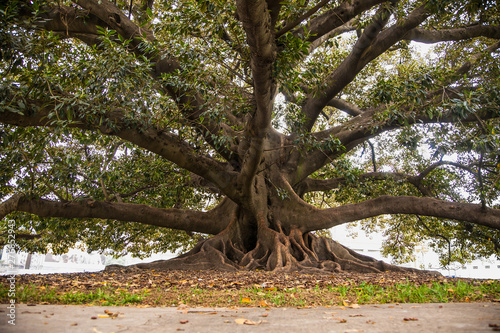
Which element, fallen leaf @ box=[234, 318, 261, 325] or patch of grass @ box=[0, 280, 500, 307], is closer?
fallen leaf @ box=[234, 318, 261, 325]

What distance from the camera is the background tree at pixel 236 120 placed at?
14.4 ft

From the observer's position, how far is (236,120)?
7.71m

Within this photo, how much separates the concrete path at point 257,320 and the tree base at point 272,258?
3845 mm

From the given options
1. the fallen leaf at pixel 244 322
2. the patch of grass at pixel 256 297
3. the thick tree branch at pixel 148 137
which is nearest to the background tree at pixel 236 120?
the thick tree branch at pixel 148 137

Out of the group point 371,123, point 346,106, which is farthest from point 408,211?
point 346,106

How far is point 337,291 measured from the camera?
157 inches

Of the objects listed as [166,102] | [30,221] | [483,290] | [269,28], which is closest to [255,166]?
[166,102]

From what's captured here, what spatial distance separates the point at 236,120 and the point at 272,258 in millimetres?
3303

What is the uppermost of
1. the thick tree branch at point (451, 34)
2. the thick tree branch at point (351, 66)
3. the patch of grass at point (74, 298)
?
the thick tree branch at point (451, 34)

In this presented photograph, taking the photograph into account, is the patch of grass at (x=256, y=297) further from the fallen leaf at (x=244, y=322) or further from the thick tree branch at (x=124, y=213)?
the thick tree branch at (x=124, y=213)

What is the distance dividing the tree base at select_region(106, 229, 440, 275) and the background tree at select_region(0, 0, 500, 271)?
43 mm

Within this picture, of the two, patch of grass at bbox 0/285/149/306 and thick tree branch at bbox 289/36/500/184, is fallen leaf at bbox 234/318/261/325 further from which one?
thick tree branch at bbox 289/36/500/184

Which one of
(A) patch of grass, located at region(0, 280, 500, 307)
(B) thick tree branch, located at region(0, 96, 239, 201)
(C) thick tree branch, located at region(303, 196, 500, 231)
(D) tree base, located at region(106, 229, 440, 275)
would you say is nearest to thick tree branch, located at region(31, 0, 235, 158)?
(B) thick tree branch, located at region(0, 96, 239, 201)

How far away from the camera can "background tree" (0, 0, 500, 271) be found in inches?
173
